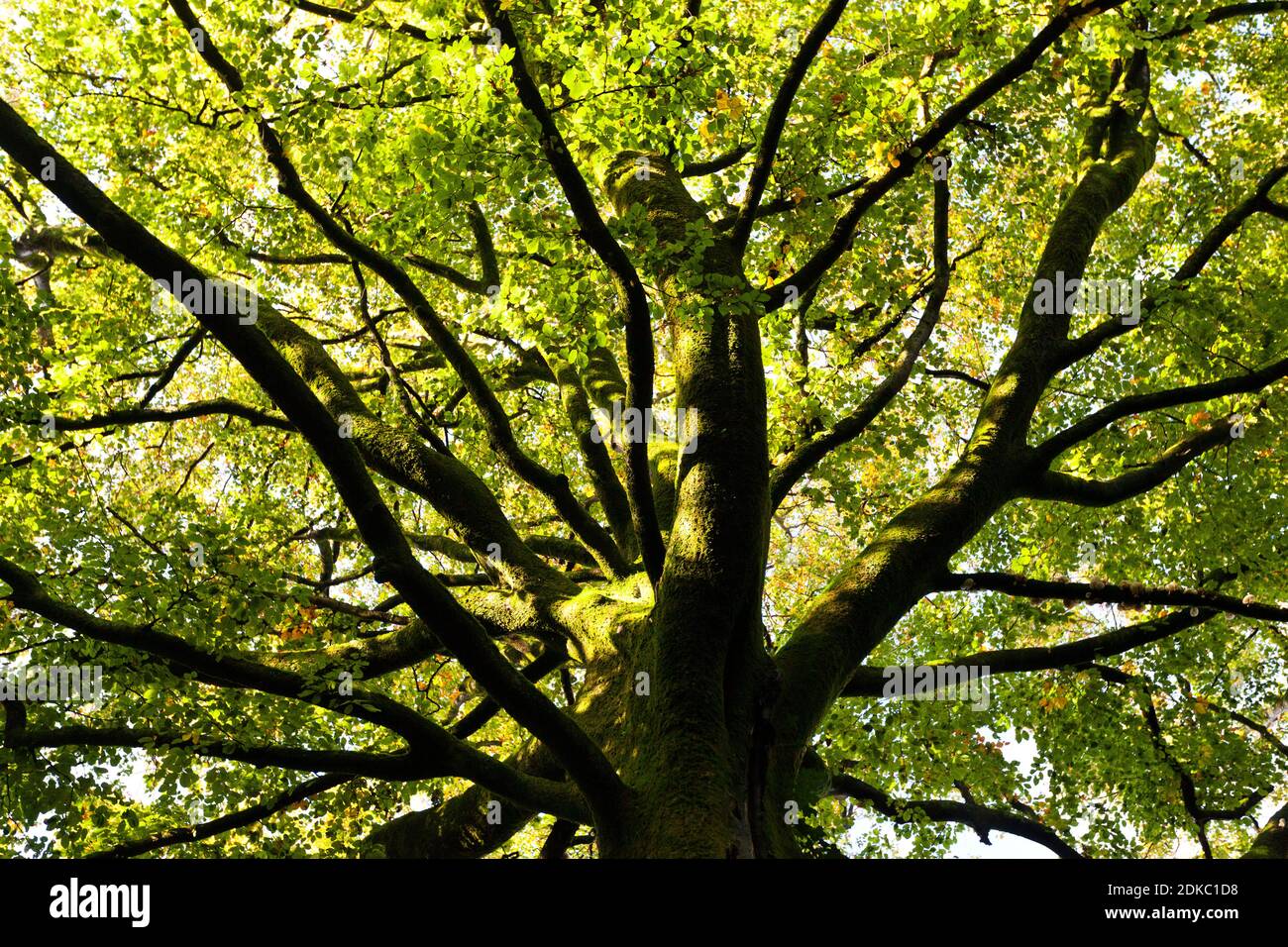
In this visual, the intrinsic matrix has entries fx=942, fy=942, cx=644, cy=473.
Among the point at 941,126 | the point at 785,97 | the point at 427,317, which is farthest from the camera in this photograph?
the point at 427,317

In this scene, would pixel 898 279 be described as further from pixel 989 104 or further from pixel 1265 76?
pixel 1265 76

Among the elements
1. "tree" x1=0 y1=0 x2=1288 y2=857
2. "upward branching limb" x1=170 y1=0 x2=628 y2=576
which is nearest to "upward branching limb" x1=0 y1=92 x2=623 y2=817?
"tree" x1=0 y1=0 x2=1288 y2=857

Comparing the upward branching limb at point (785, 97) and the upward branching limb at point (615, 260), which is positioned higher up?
the upward branching limb at point (785, 97)

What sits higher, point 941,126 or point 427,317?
point 941,126

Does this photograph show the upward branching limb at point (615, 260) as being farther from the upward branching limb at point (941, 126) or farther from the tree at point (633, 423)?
the upward branching limb at point (941, 126)

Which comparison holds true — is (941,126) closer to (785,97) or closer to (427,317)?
(785,97)

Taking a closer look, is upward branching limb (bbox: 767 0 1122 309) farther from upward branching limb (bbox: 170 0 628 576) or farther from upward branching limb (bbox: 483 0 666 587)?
upward branching limb (bbox: 170 0 628 576)

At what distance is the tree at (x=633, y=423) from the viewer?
580 centimetres

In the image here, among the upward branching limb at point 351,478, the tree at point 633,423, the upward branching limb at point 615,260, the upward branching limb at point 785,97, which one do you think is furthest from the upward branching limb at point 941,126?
the upward branching limb at point 351,478

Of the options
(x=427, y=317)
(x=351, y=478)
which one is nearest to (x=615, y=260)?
(x=351, y=478)

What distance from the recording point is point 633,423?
575cm

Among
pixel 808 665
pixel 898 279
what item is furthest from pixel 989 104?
pixel 808 665

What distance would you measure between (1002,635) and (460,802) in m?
7.46

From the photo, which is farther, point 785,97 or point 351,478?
point 785,97
